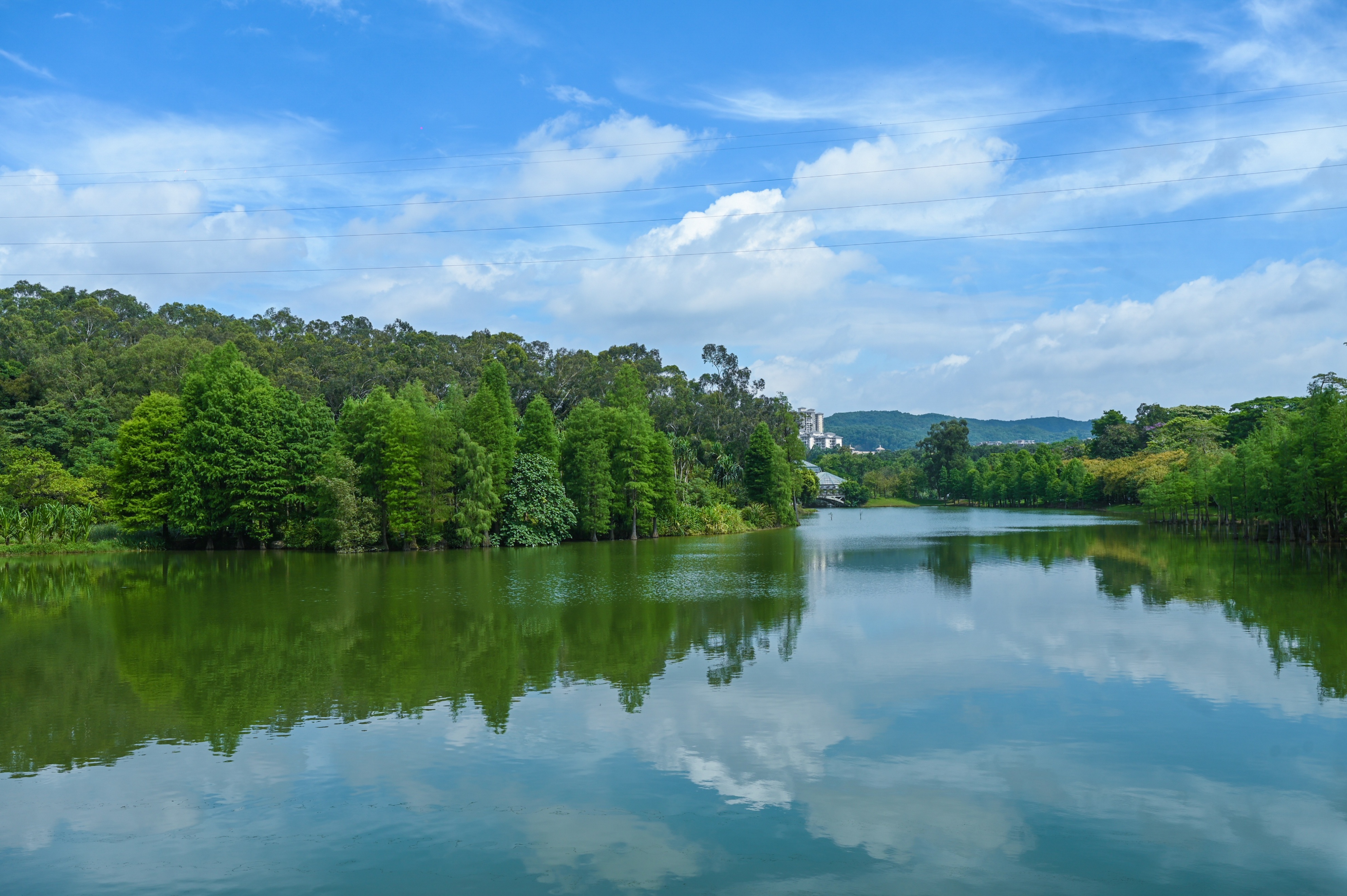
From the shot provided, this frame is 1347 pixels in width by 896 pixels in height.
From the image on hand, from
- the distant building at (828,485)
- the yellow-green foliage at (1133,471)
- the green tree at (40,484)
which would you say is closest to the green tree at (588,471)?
the green tree at (40,484)

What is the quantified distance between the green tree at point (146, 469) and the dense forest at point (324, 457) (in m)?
0.09

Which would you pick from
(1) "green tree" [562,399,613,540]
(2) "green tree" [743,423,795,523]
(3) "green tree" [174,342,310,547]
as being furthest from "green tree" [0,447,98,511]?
(2) "green tree" [743,423,795,523]

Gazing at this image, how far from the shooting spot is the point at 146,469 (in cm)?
4534

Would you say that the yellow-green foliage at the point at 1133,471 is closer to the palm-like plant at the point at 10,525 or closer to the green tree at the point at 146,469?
the green tree at the point at 146,469

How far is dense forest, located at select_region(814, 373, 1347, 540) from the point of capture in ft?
133

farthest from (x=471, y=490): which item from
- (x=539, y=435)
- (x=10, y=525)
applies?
(x=10, y=525)

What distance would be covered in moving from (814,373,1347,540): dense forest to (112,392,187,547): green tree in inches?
2145

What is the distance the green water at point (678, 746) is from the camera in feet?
26.9

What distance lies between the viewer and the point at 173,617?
22672 mm

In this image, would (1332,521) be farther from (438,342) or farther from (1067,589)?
(438,342)

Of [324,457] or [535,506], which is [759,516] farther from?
[324,457]

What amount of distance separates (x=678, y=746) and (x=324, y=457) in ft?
129

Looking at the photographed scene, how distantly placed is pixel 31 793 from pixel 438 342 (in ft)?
269

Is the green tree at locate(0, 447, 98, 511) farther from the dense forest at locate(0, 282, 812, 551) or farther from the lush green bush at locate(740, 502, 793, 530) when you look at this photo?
the lush green bush at locate(740, 502, 793, 530)
